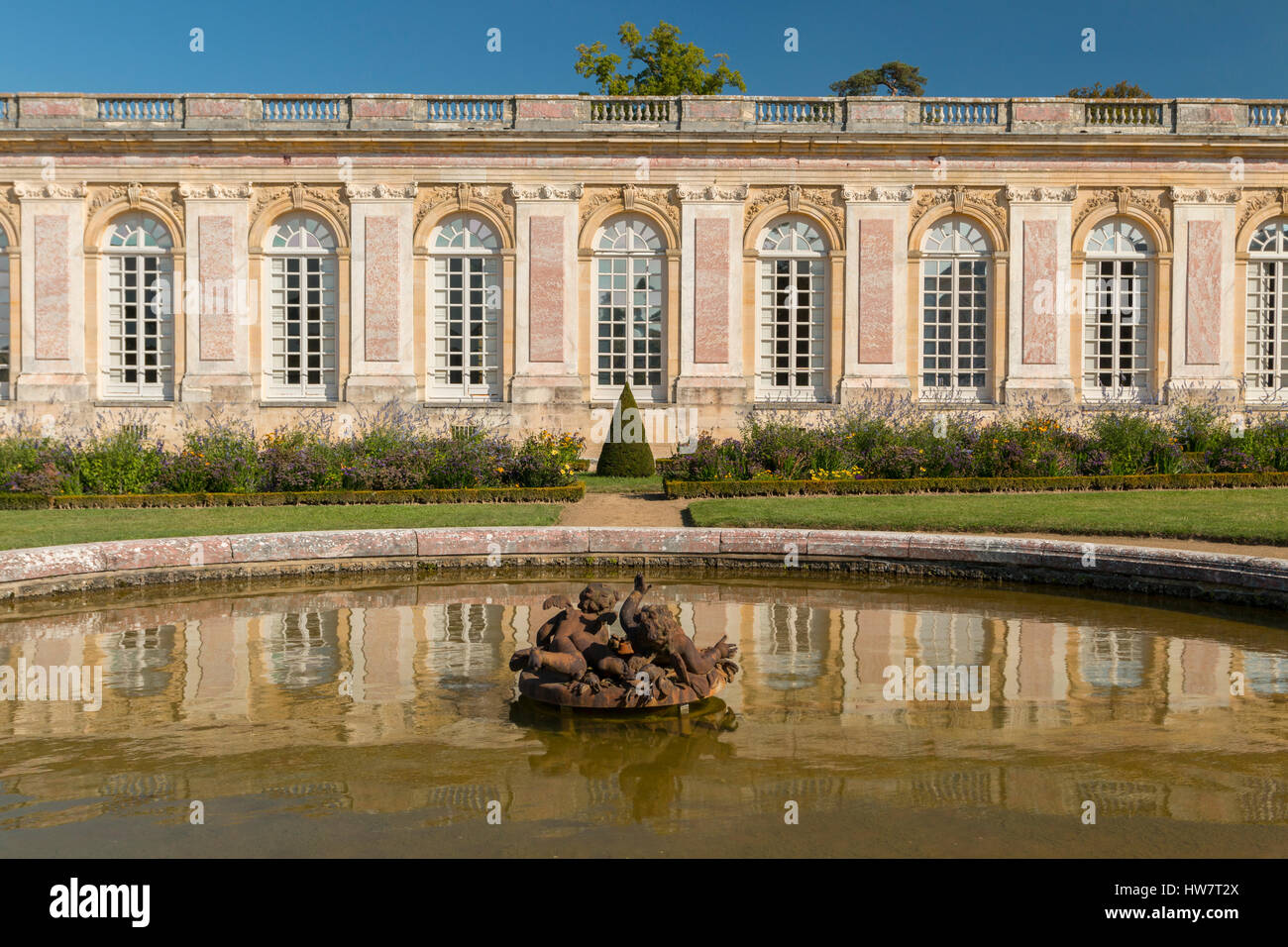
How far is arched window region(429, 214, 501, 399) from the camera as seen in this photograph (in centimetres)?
2423

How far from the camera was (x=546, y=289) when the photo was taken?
2406cm

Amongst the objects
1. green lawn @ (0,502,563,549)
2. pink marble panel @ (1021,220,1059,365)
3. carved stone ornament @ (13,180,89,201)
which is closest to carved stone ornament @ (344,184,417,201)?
carved stone ornament @ (13,180,89,201)

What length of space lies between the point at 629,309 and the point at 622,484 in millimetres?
6739

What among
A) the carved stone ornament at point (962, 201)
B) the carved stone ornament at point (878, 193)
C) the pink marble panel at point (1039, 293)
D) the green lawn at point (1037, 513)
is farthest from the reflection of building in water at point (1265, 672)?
the carved stone ornament at point (962, 201)

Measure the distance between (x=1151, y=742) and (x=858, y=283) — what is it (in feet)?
63.7

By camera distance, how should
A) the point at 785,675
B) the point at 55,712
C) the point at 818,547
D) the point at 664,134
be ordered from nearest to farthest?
the point at 55,712
the point at 785,675
the point at 818,547
the point at 664,134

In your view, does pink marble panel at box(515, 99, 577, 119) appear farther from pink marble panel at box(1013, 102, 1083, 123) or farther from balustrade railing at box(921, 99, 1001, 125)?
pink marble panel at box(1013, 102, 1083, 123)

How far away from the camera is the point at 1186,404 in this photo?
23.7 meters

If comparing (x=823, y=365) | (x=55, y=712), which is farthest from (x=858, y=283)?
(x=55, y=712)

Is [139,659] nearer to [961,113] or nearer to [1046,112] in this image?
[961,113]

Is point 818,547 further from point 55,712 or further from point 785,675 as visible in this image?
point 55,712

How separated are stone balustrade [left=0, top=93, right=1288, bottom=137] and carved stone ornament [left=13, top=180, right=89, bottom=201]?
1.11 meters

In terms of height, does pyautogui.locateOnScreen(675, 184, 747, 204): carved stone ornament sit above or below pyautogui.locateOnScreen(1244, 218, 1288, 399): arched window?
above

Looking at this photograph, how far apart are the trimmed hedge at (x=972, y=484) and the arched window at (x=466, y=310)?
28.4 feet
